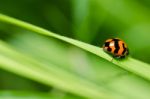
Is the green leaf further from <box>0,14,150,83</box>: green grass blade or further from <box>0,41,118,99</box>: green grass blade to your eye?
<box>0,14,150,83</box>: green grass blade

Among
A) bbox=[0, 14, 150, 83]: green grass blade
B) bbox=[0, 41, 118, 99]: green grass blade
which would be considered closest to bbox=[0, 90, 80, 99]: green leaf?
bbox=[0, 41, 118, 99]: green grass blade

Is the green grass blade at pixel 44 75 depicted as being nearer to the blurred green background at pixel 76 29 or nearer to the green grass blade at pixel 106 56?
the green grass blade at pixel 106 56

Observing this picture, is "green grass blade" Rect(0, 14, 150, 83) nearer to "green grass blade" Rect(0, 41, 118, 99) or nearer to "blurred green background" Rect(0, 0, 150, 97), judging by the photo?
"green grass blade" Rect(0, 41, 118, 99)

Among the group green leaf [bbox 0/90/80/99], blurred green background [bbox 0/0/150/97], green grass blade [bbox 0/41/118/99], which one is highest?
blurred green background [bbox 0/0/150/97]

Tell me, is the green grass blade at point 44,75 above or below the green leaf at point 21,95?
above

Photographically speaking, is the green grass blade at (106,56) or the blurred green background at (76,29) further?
the blurred green background at (76,29)

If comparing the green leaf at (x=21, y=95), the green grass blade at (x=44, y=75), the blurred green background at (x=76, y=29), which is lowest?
the green leaf at (x=21, y=95)

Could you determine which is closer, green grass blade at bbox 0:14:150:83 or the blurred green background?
green grass blade at bbox 0:14:150:83

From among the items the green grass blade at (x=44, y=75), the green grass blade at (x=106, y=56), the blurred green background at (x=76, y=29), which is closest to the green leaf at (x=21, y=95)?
the green grass blade at (x=44, y=75)

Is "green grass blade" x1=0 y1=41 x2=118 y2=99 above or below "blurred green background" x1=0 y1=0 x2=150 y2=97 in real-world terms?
below

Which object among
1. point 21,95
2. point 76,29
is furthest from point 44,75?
point 76,29
